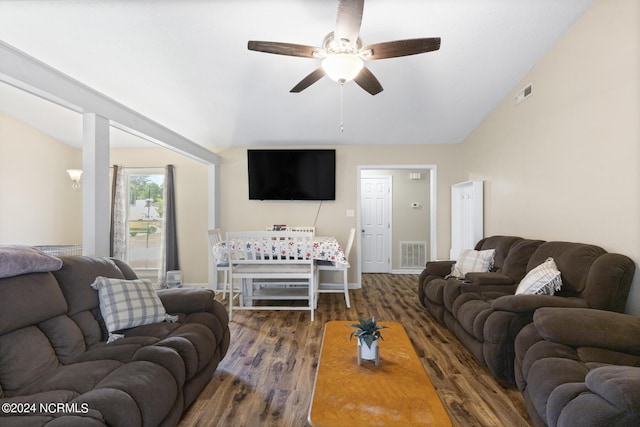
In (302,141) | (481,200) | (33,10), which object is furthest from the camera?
(302,141)

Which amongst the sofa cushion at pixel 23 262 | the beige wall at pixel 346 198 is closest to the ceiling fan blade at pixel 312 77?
the sofa cushion at pixel 23 262

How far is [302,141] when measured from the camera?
4.84 metres

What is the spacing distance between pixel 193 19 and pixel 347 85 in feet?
5.58

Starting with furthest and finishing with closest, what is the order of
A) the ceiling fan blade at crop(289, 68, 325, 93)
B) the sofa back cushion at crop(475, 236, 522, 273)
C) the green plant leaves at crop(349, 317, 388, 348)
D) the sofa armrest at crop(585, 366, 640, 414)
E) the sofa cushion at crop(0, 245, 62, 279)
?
the sofa back cushion at crop(475, 236, 522, 273), the ceiling fan blade at crop(289, 68, 325, 93), the green plant leaves at crop(349, 317, 388, 348), the sofa cushion at crop(0, 245, 62, 279), the sofa armrest at crop(585, 366, 640, 414)

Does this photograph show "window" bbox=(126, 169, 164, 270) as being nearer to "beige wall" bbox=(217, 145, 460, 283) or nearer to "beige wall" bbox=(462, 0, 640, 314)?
"beige wall" bbox=(217, 145, 460, 283)

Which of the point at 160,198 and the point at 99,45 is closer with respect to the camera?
the point at 99,45

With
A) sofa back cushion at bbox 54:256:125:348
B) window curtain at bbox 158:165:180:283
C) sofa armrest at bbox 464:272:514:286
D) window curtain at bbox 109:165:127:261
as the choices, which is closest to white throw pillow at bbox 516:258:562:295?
sofa armrest at bbox 464:272:514:286

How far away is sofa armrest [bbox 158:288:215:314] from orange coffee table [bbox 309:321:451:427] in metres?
0.96

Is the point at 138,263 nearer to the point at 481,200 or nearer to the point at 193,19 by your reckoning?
the point at 193,19

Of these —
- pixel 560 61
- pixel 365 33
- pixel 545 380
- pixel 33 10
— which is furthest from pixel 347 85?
pixel 545 380

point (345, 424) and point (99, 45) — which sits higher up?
point (99, 45)

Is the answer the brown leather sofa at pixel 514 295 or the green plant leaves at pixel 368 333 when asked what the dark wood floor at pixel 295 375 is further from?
the green plant leaves at pixel 368 333

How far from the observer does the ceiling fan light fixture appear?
81.0 inches

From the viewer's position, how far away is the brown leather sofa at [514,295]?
2037 mm
